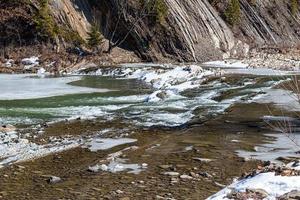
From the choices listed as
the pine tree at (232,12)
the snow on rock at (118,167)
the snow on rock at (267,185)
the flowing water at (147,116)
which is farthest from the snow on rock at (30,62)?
the snow on rock at (267,185)

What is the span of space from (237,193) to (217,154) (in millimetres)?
3642

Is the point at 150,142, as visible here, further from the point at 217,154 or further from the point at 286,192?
the point at 286,192

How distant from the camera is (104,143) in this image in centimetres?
1206

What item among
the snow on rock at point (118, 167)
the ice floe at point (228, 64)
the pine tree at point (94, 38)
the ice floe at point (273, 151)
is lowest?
the snow on rock at point (118, 167)

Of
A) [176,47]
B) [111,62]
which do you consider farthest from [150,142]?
[176,47]

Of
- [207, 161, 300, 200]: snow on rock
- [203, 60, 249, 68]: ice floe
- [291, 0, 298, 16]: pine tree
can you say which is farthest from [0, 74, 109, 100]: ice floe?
[291, 0, 298, 16]: pine tree

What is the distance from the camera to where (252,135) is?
40.9ft


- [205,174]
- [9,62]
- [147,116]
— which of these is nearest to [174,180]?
[205,174]

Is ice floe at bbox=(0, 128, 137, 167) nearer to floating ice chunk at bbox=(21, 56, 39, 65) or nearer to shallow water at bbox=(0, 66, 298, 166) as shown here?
shallow water at bbox=(0, 66, 298, 166)

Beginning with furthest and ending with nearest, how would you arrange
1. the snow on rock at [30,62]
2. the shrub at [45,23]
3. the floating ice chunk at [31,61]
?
the shrub at [45,23]
the floating ice chunk at [31,61]
the snow on rock at [30,62]

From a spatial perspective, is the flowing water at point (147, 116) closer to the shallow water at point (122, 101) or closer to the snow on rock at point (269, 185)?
the shallow water at point (122, 101)

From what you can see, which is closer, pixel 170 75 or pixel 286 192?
pixel 286 192

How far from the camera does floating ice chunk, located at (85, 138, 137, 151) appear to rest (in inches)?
456

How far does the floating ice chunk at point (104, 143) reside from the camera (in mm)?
11594
